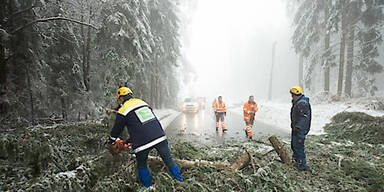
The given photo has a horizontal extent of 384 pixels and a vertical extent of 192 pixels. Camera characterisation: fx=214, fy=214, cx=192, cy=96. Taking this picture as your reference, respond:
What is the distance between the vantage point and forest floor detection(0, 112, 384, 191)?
3.23m

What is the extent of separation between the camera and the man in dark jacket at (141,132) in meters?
3.37

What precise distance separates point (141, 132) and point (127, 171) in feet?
2.85

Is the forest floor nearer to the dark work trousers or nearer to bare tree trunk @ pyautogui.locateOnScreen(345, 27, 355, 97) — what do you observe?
the dark work trousers

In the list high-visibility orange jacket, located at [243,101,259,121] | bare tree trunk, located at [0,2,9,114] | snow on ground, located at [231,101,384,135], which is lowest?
snow on ground, located at [231,101,384,135]

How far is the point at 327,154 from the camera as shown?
19.2 feet

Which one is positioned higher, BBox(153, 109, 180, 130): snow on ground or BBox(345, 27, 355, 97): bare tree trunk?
BBox(345, 27, 355, 97): bare tree trunk

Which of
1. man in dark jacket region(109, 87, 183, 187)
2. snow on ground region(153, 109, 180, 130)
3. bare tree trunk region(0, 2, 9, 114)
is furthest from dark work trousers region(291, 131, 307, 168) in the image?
bare tree trunk region(0, 2, 9, 114)

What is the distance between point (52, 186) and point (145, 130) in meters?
1.40

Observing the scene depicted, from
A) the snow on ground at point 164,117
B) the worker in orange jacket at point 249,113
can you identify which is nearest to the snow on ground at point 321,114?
the worker in orange jacket at point 249,113

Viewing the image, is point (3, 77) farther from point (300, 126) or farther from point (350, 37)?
point (350, 37)

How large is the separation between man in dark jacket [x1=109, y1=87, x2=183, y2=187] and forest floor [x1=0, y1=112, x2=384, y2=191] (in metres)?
0.23

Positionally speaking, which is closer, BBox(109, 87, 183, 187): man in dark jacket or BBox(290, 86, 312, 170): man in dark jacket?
BBox(109, 87, 183, 187): man in dark jacket

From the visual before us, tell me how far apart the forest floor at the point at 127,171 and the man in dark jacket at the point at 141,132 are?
9.1 inches

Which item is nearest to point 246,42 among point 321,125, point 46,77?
point 321,125
